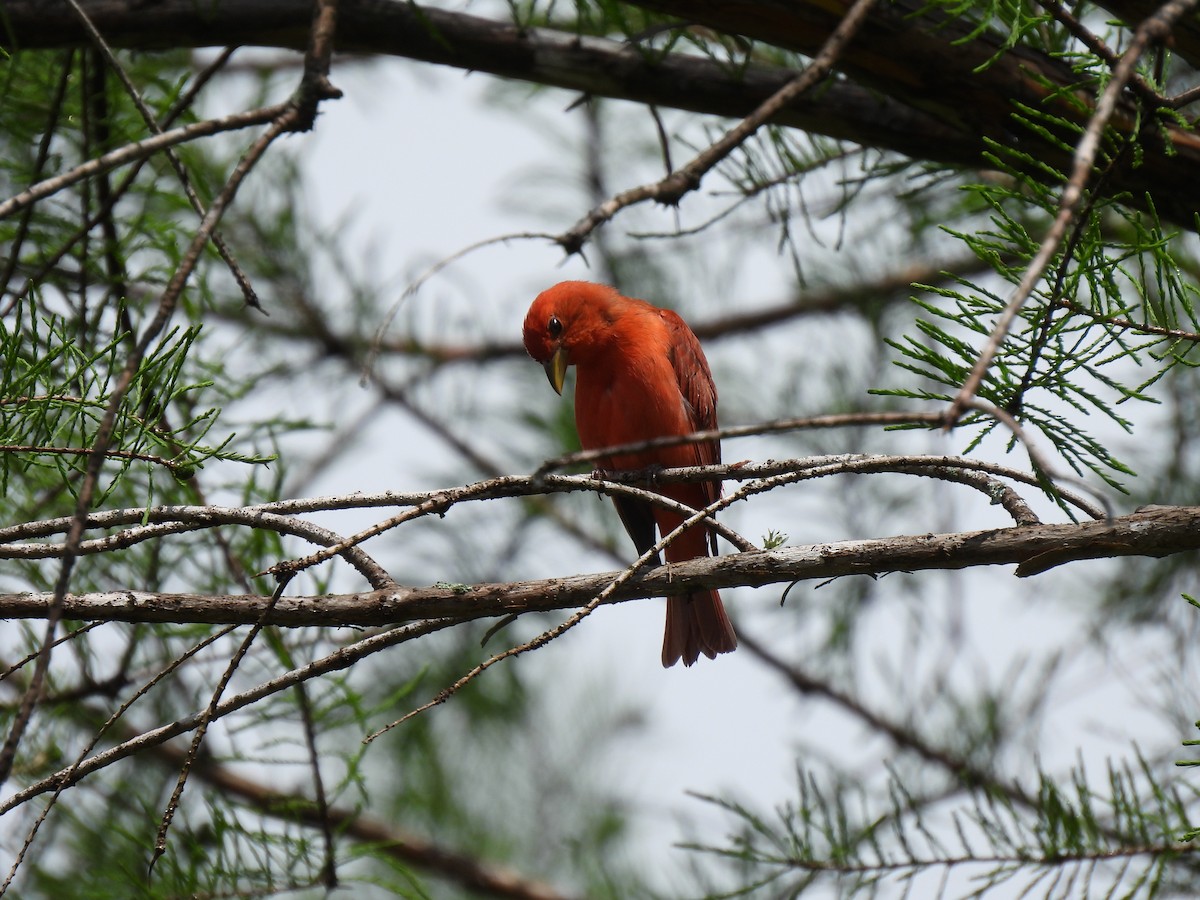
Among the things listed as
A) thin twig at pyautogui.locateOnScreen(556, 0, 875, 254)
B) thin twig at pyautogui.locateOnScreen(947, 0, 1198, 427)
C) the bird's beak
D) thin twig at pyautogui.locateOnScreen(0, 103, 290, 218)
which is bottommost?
thin twig at pyautogui.locateOnScreen(947, 0, 1198, 427)

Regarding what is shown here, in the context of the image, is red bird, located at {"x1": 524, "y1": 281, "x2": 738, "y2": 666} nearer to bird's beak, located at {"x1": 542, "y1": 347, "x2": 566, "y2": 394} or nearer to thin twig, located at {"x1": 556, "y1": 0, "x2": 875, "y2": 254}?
bird's beak, located at {"x1": 542, "y1": 347, "x2": 566, "y2": 394}

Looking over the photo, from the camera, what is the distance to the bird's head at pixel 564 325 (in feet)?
14.9

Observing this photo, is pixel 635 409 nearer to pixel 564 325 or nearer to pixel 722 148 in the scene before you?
pixel 564 325

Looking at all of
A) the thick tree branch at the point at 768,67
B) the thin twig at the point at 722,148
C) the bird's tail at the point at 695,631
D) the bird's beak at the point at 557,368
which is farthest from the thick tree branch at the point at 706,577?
the bird's beak at the point at 557,368

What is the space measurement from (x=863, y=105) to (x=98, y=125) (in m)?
2.10

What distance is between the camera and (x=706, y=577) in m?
2.36

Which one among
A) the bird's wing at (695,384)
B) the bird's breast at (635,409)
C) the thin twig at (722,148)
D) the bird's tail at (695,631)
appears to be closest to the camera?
the thin twig at (722,148)

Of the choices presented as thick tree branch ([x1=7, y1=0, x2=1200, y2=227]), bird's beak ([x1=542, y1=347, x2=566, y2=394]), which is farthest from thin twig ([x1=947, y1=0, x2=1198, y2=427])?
bird's beak ([x1=542, y1=347, x2=566, y2=394])

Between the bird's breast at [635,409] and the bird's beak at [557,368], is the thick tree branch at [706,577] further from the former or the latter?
the bird's beak at [557,368]

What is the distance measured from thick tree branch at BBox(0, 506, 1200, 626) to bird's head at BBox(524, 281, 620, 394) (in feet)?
7.36

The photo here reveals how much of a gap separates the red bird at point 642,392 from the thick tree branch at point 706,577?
6.17ft

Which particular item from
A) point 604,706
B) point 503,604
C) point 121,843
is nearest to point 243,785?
point 121,843

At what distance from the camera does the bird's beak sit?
454cm

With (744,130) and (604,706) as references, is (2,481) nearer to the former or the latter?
(744,130)
